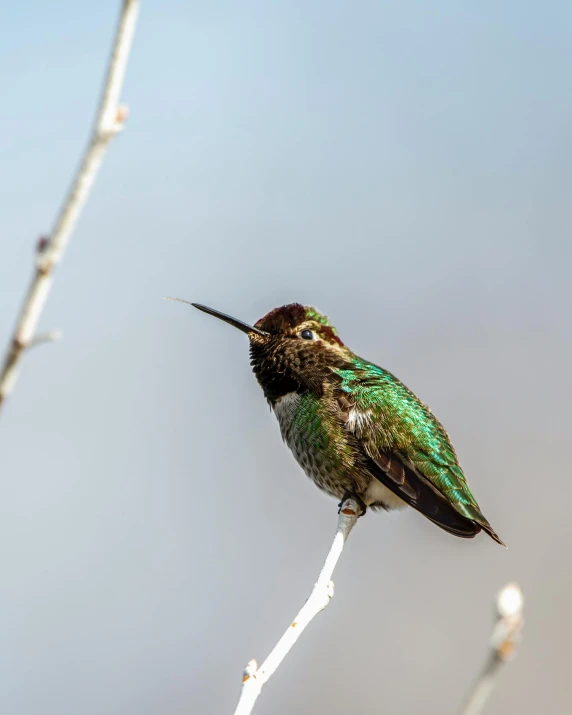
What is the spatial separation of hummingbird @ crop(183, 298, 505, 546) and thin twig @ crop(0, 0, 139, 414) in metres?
3.05

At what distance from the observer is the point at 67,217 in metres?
0.96

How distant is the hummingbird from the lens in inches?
154

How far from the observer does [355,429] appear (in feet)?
13.5

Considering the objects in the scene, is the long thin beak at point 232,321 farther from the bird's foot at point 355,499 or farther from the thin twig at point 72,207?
the thin twig at point 72,207

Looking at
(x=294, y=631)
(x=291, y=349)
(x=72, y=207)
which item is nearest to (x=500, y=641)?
(x=72, y=207)

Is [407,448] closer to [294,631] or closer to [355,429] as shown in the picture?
[355,429]

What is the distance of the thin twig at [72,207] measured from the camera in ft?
3.06

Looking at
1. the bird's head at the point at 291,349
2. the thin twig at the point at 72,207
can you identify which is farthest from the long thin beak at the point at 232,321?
the thin twig at the point at 72,207

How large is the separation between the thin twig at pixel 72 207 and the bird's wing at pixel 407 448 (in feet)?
10.0

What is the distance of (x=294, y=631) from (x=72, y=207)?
1.55m

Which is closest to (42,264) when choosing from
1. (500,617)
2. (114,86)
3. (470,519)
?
(114,86)

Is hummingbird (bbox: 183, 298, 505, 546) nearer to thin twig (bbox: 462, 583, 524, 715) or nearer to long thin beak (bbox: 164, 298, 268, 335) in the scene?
long thin beak (bbox: 164, 298, 268, 335)

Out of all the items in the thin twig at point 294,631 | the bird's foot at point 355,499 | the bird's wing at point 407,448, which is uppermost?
the bird's wing at point 407,448

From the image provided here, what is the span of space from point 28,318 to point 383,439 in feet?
10.7
